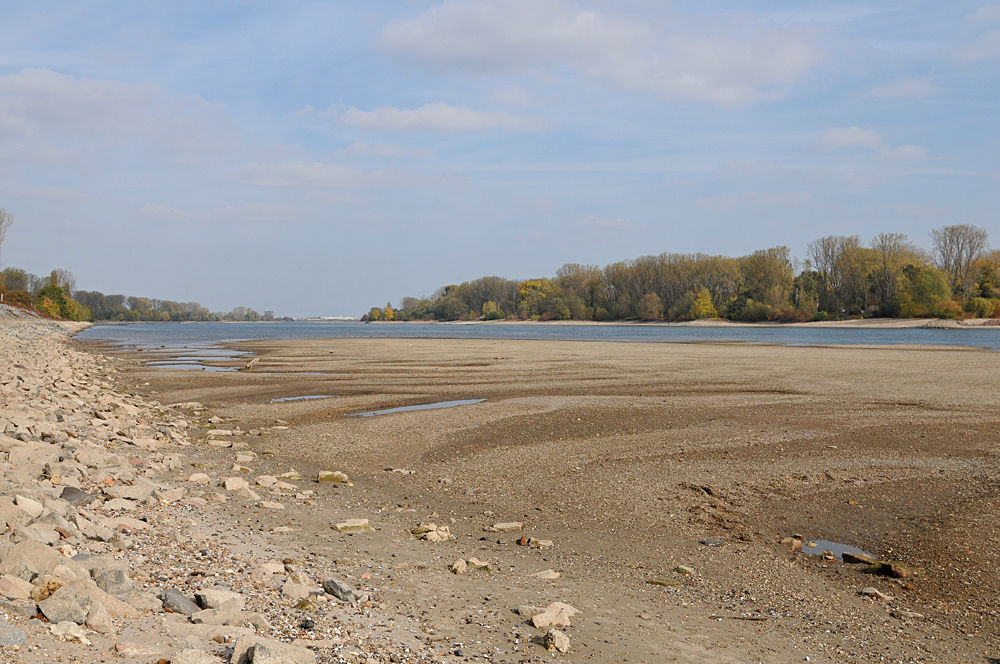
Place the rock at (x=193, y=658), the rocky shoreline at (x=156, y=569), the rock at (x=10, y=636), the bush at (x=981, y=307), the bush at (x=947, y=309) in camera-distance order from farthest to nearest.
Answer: the bush at (x=947, y=309) → the bush at (x=981, y=307) → the rocky shoreline at (x=156, y=569) → the rock at (x=193, y=658) → the rock at (x=10, y=636)

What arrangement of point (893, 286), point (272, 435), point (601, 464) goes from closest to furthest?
1. point (601, 464)
2. point (272, 435)
3. point (893, 286)

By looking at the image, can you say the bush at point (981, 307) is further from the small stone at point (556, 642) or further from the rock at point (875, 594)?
the small stone at point (556, 642)

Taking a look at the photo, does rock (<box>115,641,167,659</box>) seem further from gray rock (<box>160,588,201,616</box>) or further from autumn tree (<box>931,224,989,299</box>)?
autumn tree (<box>931,224,989,299</box>)

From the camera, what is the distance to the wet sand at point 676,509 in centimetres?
562

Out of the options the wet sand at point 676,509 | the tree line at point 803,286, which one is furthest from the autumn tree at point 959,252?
the wet sand at point 676,509

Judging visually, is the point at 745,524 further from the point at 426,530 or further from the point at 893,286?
the point at 893,286

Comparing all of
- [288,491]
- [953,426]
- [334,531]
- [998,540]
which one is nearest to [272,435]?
[288,491]

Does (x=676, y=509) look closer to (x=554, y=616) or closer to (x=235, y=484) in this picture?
(x=554, y=616)

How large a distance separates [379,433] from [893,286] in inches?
4799

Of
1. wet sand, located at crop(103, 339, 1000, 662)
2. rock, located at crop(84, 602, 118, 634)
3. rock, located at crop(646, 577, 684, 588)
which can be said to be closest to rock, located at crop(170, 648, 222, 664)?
rock, located at crop(84, 602, 118, 634)

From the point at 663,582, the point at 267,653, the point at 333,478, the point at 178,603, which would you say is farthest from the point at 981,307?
the point at 267,653

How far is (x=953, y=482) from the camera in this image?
410 inches

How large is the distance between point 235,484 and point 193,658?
5.84 m

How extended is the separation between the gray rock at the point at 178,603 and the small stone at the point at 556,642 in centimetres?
263
